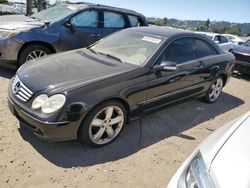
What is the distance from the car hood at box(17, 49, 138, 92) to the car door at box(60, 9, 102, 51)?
196 centimetres

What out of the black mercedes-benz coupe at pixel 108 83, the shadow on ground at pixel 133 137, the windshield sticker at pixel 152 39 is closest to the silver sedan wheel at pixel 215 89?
the shadow on ground at pixel 133 137

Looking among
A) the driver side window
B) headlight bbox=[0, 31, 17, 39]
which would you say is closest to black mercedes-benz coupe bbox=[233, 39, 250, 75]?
the driver side window

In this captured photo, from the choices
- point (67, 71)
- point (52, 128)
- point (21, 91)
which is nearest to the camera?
point (52, 128)

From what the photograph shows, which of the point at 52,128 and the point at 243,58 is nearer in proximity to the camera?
the point at 52,128

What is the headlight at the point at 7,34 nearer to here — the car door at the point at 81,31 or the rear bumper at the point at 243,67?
the car door at the point at 81,31

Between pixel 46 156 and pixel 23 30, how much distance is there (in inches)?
130

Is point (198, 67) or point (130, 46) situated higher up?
point (130, 46)

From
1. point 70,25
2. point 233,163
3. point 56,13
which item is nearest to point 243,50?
point 70,25

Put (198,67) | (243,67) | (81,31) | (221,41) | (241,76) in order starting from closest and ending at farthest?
1. (198,67)
2. (81,31)
3. (243,67)
4. (241,76)
5. (221,41)

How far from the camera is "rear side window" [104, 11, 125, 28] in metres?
6.89

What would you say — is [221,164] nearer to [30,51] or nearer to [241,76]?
[30,51]

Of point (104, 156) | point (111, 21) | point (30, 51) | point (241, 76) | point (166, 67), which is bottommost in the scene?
point (104, 156)

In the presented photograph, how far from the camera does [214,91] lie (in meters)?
5.71

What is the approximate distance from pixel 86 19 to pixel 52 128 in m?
4.04
